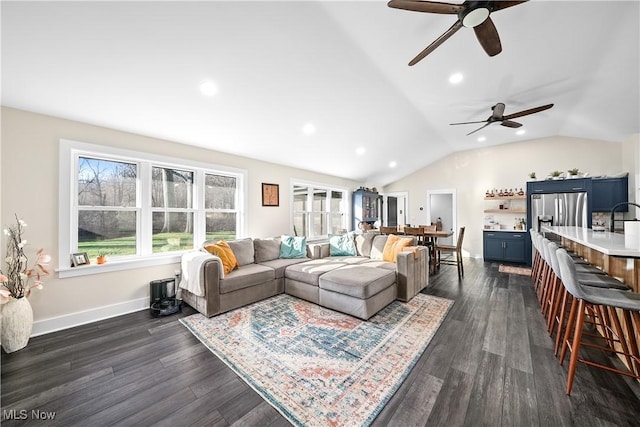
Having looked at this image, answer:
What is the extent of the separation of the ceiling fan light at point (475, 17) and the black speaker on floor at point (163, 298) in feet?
13.9

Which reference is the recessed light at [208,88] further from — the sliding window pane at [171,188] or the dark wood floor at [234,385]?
the dark wood floor at [234,385]

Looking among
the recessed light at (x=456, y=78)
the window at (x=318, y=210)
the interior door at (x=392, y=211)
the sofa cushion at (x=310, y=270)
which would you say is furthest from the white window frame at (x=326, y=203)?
the recessed light at (x=456, y=78)

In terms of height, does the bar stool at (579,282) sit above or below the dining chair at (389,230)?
below

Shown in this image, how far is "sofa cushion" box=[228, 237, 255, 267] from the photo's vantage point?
3741mm

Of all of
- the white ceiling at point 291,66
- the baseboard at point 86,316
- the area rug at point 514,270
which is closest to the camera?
the white ceiling at point 291,66

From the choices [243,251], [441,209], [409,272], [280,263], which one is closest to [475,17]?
[409,272]

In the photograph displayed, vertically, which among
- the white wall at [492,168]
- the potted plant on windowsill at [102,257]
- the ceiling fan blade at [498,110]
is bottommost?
the potted plant on windowsill at [102,257]

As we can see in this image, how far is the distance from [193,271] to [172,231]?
1.02 meters

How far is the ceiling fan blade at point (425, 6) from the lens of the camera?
1.69 m

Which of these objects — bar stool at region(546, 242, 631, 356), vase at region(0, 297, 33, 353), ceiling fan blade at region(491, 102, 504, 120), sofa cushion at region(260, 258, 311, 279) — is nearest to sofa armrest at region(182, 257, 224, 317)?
sofa cushion at region(260, 258, 311, 279)

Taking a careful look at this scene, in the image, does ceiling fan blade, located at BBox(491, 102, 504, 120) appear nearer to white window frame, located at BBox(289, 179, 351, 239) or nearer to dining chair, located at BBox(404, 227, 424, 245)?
dining chair, located at BBox(404, 227, 424, 245)

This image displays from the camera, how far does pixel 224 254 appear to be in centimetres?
337

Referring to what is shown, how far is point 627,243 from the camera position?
178cm

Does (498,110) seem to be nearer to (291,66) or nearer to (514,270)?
(291,66)
